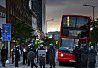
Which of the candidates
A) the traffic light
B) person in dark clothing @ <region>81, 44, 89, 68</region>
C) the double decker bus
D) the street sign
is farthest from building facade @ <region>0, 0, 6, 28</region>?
person in dark clothing @ <region>81, 44, 89, 68</region>

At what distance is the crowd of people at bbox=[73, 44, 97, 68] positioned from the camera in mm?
25672

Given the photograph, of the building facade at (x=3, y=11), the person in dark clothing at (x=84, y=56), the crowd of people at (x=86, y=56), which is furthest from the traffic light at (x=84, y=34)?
the building facade at (x=3, y=11)

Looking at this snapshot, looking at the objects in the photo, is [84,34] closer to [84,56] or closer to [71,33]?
[71,33]

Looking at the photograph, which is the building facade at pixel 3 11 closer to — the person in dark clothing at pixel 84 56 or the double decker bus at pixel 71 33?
the double decker bus at pixel 71 33

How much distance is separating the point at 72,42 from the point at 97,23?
30277 millimetres

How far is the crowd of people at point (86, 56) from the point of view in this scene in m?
25.7

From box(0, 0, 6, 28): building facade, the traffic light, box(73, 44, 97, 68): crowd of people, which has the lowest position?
box(73, 44, 97, 68): crowd of people

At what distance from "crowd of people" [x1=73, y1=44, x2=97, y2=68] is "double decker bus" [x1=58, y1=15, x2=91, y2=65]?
4532mm

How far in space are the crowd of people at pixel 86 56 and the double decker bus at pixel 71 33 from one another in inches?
178

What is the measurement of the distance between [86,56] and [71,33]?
7020 mm

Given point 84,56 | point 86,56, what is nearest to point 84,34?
point 84,56

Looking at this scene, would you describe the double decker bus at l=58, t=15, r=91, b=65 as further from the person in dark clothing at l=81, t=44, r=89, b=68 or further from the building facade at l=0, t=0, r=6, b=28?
the building facade at l=0, t=0, r=6, b=28

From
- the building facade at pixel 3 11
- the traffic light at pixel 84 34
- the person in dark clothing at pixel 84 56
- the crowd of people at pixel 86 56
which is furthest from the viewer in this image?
the building facade at pixel 3 11

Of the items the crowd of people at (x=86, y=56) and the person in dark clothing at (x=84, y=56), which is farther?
the person in dark clothing at (x=84, y=56)
